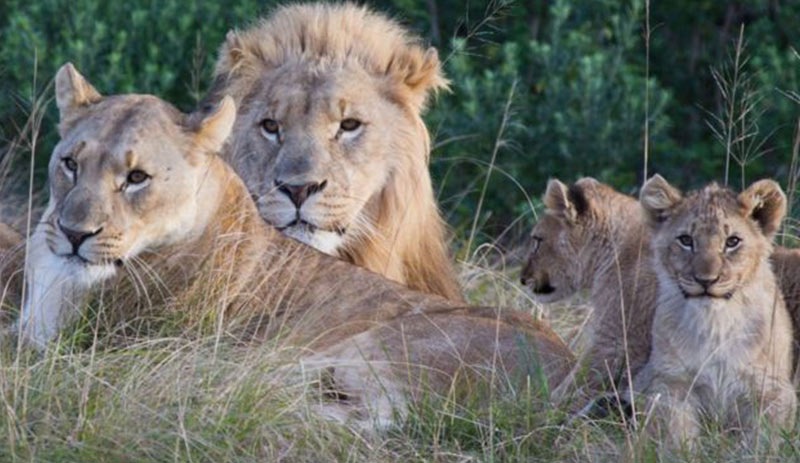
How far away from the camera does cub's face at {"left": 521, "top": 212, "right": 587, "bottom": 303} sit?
23.6 ft

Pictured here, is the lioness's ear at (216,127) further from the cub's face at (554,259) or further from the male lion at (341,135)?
the cub's face at (554,259)

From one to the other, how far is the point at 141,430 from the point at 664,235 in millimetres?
1602

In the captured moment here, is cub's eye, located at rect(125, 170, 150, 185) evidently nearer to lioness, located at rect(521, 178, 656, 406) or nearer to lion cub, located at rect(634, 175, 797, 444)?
lioness, located at rect(521, 178, 656, 406)

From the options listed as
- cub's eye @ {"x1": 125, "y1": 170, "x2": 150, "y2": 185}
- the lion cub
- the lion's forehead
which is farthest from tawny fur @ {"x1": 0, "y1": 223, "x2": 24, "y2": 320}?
the lion cub

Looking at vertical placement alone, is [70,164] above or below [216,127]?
below

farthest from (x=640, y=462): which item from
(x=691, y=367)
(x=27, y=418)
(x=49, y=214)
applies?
(x=49, y=214)

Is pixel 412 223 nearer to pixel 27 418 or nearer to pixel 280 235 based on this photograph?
pixel 280 235

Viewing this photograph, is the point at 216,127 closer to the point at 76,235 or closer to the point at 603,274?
the point at 76,235

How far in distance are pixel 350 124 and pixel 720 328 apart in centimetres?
229

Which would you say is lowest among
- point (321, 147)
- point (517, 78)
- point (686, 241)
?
point (517, 78)

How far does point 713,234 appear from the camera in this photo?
599 centimetres

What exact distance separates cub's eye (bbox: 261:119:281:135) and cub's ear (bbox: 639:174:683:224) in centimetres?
194

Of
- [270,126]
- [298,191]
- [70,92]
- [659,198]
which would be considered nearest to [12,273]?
[70,92]

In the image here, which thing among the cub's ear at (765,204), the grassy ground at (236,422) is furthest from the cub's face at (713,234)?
the grassy ground at (236,422)
